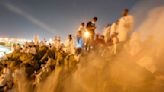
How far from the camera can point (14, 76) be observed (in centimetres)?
2703

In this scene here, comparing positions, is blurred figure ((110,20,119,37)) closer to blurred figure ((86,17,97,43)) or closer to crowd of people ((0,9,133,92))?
crowd of people ((0,9,133,92))

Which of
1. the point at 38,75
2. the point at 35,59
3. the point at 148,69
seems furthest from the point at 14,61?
the point at 148,69

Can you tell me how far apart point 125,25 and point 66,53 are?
19.5 ft

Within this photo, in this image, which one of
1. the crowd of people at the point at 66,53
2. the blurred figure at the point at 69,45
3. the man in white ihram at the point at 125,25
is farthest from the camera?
the blurred figure at the point at 69,45

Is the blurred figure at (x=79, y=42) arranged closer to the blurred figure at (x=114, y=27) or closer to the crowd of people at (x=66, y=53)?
the crowd of people at (x=66, y=53)

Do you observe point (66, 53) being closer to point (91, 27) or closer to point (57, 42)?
point (91, 27)

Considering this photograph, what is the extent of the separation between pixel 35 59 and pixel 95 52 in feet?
24.3

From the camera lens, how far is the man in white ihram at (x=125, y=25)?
22328 mm

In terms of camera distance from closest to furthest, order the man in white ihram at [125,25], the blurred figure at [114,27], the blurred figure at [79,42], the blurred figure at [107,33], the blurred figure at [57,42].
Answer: the man in white ihram at [125,25] < the blurred figure at [114,27] < the blurred figure at [107,33] < the blurred figure at [79,42] < the blurred figure at [57,42]

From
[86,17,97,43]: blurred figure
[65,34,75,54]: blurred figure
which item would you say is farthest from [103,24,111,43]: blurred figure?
[65,34,75,54]: blurred figure

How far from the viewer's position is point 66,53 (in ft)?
88.9

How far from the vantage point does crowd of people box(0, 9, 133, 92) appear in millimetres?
22953

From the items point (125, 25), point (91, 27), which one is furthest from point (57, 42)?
point (125, 25)

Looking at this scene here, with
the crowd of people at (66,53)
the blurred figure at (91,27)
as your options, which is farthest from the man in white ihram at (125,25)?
the blurred figure at (91,27)
